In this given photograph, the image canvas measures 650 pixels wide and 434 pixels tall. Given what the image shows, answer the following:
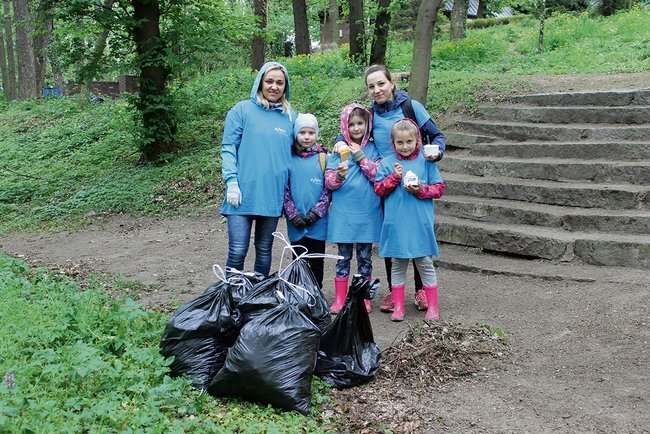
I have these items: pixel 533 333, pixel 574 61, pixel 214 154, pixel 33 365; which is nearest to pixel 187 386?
pixel 33 365

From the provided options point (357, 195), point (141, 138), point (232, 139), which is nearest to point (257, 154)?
point (232, 139)

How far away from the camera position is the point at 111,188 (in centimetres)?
1256

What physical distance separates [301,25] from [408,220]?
54.4 ft

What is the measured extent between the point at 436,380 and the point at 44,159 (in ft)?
46.5

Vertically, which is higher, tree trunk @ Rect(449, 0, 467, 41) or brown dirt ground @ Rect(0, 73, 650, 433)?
tree trunk @ Rect(449, 0, 467, 41)

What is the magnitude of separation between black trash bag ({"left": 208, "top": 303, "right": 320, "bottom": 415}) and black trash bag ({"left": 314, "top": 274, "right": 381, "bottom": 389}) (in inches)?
16.4

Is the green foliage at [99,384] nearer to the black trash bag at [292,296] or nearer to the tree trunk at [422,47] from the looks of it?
the black trash bag at [292,296]

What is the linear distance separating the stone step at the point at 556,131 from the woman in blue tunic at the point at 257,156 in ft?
15.7

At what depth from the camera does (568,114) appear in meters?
9.22

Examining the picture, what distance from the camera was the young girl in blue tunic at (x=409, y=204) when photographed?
5418 mm

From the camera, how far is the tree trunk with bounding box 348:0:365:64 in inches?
667

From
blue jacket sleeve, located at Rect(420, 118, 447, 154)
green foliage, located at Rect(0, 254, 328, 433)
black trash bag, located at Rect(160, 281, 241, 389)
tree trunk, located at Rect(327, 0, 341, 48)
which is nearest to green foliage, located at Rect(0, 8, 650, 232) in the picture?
blue jacket sleeve, located at Rect(420, 118, 447, 154)

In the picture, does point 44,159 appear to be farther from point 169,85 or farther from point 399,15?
point 399,15

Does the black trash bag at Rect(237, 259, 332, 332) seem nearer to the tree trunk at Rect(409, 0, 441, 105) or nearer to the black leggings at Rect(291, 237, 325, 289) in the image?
the black leggings at Rect(291, 237, 325, 289)
